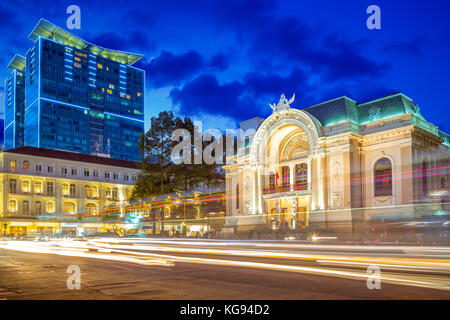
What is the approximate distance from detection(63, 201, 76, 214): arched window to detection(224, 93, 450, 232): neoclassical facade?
151ft

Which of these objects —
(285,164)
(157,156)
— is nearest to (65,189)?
(157,156)

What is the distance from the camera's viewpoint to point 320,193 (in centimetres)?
3881

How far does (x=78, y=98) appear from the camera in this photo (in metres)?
138

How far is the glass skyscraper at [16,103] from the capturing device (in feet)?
504

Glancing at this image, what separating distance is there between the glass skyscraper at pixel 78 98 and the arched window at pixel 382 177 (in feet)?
346

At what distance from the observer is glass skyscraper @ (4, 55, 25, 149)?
504 ft

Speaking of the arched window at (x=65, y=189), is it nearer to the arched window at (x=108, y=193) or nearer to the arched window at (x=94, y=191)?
the arched window at (x=94, y=191)

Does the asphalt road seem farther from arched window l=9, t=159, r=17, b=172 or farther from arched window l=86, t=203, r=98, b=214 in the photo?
arched window l=86, t=203, r=98, b=214

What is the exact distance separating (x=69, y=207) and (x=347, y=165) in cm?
6029

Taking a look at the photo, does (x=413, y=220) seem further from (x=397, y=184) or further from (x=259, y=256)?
(x=259, y=256)

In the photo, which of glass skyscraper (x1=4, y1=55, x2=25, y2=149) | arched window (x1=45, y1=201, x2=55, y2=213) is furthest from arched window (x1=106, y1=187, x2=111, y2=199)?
glass skyscraper (x1=4, y1=55, x2=25, y2=149)

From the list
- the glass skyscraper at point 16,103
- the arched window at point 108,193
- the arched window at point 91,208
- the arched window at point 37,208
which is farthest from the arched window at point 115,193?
the glass skyscraper at point 16,103

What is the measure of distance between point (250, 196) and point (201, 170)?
664cm

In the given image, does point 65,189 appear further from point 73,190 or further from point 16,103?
point 16,103
